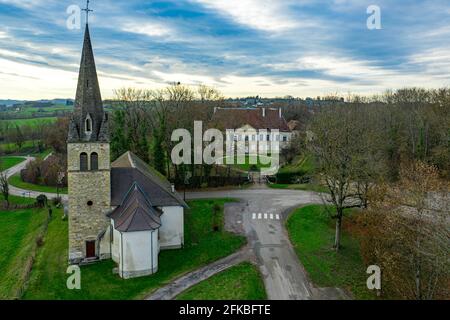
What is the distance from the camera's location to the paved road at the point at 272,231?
23.6 metres

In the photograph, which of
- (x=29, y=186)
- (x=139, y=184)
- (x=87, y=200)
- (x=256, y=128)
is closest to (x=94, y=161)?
(x=87, y=200)

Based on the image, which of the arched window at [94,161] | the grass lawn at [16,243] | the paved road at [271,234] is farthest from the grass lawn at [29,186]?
the arched window at [94,161]


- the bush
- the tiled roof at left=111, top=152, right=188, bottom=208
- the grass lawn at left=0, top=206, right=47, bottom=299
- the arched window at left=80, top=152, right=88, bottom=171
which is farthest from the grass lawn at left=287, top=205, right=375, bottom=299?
the bush

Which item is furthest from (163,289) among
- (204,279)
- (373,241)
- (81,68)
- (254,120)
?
(254,120)

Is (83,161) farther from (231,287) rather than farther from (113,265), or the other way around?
(231,287)

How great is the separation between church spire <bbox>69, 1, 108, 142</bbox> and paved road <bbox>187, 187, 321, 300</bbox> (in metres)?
14.3

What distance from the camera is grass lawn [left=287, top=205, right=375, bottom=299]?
24234 mm

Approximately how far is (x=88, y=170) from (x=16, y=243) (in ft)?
48.5

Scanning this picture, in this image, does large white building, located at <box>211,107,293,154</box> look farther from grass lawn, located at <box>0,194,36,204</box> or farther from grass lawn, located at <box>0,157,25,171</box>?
grass lawn, located at <box>0,157,25,171</box>

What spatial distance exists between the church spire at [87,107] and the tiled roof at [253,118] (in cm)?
3817

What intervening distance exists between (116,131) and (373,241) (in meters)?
36.2
